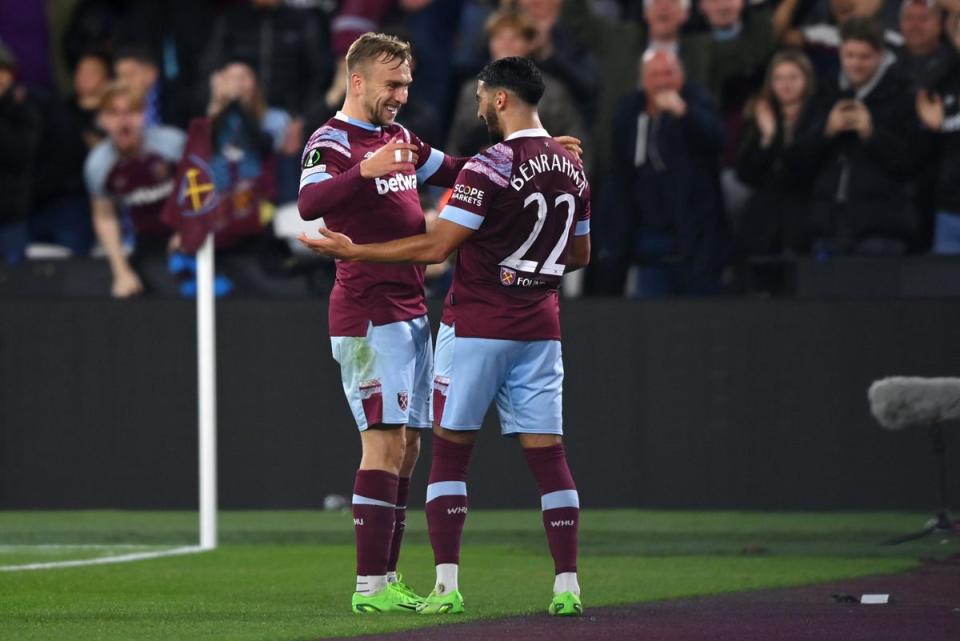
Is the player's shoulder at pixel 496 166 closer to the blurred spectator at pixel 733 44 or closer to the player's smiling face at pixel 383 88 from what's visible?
the player's smiling face at pixel 383 88

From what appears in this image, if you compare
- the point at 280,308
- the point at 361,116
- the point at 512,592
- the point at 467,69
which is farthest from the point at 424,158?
the point at 467,69

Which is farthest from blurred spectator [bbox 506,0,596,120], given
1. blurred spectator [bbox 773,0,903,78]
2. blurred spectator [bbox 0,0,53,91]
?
blurred spectator [bbox 0,0,53,91]

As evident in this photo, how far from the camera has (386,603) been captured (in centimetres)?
746

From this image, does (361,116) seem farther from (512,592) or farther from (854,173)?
(854,173)

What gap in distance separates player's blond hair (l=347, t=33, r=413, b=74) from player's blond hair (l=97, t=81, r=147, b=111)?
6.02 metres

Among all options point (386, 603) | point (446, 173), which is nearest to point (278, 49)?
point (446, 173)

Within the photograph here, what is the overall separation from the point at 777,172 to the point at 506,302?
5439mm

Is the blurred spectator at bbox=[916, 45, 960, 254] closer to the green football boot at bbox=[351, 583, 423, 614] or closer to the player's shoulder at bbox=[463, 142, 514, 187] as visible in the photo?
the player's shoulder at bbox=[463, 142, 514, 187]

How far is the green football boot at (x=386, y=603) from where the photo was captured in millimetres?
7457

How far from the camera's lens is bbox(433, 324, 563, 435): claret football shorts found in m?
7.30

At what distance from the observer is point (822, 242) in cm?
1214

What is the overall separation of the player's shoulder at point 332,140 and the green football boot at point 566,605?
1.93m

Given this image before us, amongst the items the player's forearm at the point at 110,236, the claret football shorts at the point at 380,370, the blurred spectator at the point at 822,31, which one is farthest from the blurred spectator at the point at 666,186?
the claret football shorts at the point at 380,370

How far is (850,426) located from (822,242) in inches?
48.1
